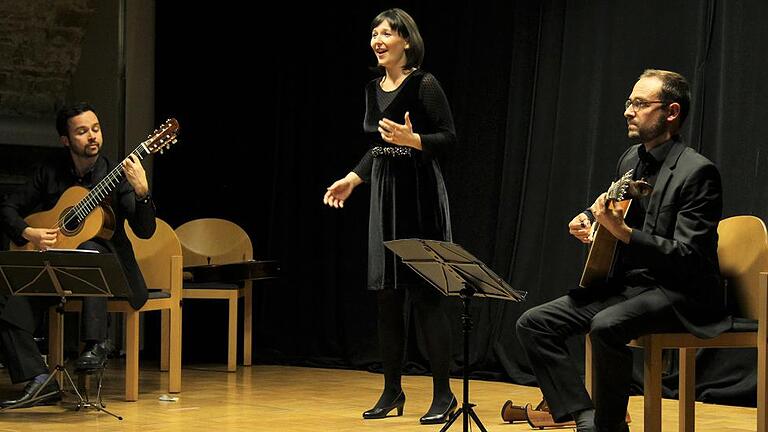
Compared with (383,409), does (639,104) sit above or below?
above

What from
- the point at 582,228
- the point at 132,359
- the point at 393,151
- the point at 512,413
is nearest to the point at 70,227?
the point at 132,359

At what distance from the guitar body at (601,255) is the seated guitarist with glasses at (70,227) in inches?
84.9

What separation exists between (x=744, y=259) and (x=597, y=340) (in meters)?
0.63

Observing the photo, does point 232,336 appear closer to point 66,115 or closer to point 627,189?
point 66,115

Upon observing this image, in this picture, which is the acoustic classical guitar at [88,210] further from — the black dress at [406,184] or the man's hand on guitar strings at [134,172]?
the black dress at [406,184]

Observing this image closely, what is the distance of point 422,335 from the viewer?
4.99 metres

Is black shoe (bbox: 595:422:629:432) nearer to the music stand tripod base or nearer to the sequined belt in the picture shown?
the sequined belt

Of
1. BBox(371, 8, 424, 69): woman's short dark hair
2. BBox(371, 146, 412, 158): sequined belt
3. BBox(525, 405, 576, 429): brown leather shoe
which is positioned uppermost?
BBox(371, 8, 424, 69): woman's short dark hair

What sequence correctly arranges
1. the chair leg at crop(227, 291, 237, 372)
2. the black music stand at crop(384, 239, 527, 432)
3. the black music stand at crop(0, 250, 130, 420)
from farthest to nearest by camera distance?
the chair leg at crop(227, 291, 237, 372), the black music stand at crop(0, 250, 130, 420), the black music stand at crop(384, 239, 527, 432)

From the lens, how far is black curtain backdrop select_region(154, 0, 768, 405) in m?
5.75

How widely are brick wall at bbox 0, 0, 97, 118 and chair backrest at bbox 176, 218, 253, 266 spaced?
4.71 feet

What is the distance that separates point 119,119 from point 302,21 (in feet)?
4.51

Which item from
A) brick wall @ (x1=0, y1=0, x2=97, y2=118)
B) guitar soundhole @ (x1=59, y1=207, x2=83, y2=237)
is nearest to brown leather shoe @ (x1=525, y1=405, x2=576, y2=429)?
guitar soundhole @ (x1=59, y1=207, x2=83, y2=237)

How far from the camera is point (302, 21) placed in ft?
24.4
